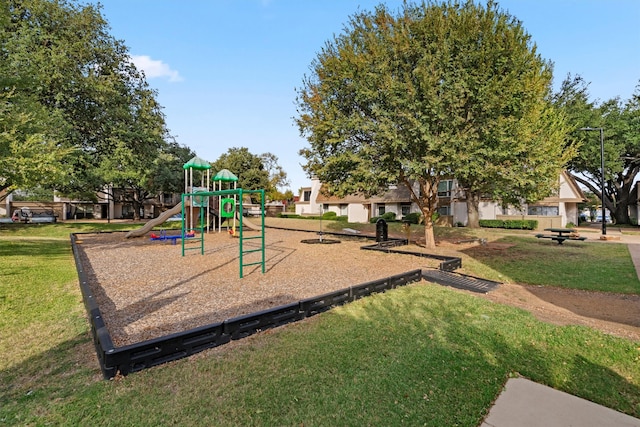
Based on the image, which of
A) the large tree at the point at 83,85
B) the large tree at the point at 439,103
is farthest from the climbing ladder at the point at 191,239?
the large tree at the point at 83,85

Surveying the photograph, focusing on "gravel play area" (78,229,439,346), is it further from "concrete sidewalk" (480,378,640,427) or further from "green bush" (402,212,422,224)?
"green bush" (402,212,422,224)

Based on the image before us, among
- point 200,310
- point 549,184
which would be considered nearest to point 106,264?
point 200,310

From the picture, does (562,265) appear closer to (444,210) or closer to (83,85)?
(444,210)

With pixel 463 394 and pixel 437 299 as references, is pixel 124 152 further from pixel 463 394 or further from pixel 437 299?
pixel 463 394

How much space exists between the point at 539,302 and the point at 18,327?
948cm

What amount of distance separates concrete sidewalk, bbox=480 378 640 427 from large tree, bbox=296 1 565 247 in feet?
26.7

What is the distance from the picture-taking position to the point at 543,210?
27938 mm

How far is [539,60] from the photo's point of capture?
1135cm

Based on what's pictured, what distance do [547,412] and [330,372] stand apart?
2.01 m

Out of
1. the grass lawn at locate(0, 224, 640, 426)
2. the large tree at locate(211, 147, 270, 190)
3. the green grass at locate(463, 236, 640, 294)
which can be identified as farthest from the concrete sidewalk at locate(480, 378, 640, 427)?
the large tree at locate(211, 147, 270, 190)

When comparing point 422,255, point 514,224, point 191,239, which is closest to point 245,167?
point 191,239

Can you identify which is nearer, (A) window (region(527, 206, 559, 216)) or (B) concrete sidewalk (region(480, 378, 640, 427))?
(B) concrete sidewalk (region(480, 378, 640, 427))

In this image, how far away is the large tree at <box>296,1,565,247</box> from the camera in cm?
1023

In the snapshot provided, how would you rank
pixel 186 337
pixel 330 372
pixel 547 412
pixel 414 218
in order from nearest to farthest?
pixel 547 412, pixel 330 372, pixel 186 337, pixel 414 218
